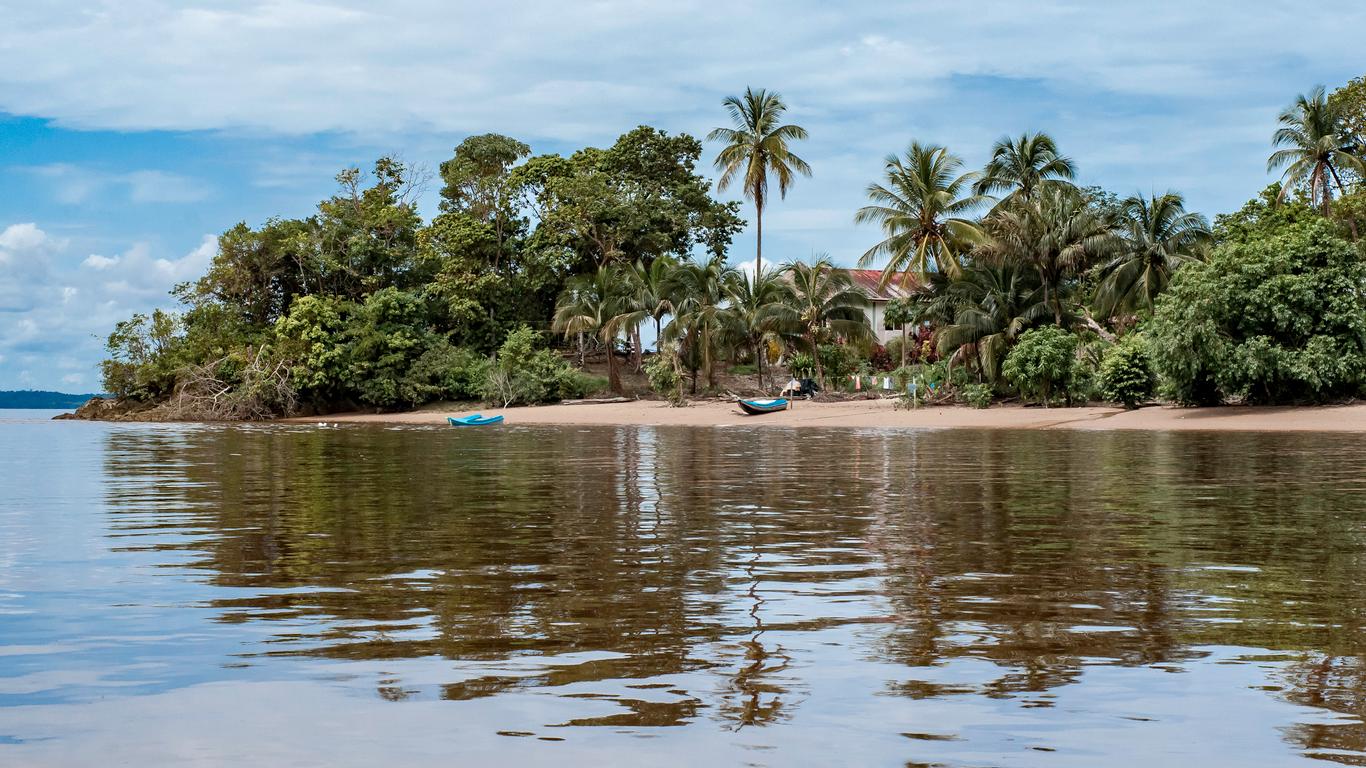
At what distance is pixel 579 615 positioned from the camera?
6707 mm

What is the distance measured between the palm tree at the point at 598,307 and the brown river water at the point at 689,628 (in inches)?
1387

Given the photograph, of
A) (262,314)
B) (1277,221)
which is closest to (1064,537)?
(1277,221)

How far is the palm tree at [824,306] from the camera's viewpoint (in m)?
46.8

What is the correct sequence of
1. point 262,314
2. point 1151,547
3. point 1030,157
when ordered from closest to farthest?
point 1151,547 → point 1030,157 → point 262,314

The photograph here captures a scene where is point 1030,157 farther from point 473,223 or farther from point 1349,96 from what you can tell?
point 473,223

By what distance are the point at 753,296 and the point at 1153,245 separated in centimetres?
1505

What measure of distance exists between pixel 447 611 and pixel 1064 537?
18.3 feet

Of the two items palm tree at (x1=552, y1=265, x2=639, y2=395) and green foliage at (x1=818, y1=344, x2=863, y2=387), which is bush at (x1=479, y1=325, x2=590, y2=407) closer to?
palm tree at (x1=552, y1=265, x2=639, y2=395)

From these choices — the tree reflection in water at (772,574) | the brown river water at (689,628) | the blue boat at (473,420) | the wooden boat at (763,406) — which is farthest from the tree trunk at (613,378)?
the brown river water at (689,628)

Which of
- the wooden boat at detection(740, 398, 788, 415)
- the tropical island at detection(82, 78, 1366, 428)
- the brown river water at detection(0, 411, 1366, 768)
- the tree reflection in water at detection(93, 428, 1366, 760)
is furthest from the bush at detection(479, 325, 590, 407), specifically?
the brown river water at detection(0, 411, 1366, 768)

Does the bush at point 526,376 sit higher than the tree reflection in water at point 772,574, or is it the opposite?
the bush at point 526,376

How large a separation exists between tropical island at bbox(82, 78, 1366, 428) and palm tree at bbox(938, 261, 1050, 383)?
0.09 m

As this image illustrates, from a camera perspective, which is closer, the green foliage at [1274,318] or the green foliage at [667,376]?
the green foliage at [1274,318]

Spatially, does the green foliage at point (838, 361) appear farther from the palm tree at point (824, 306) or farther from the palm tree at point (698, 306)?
the palm tree at point (698, 306)
